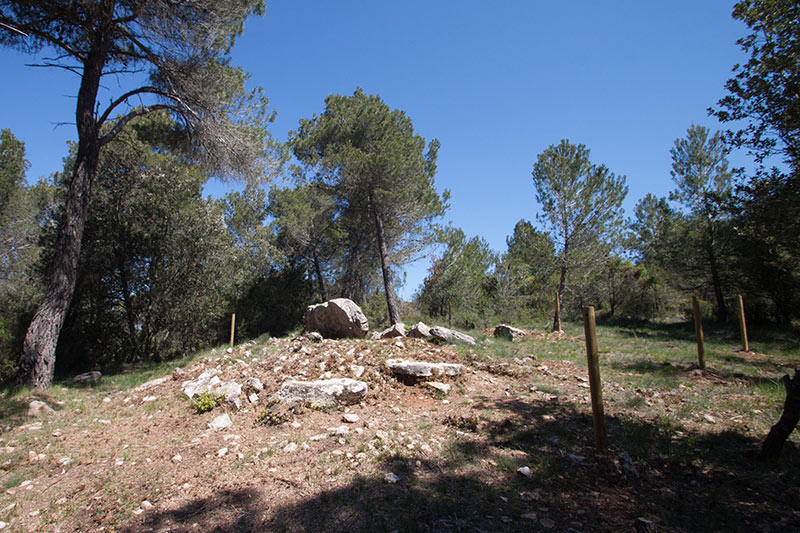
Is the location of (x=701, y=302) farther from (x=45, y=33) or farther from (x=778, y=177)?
(x=45, y=33)

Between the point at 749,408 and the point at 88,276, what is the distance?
13.3m

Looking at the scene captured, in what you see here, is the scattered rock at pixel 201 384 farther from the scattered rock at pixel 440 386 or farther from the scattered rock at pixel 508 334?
the scattered rock at pixel 508 334

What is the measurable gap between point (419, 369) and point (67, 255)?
270 inches

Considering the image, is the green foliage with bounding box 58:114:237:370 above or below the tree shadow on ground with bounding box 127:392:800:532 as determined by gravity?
above

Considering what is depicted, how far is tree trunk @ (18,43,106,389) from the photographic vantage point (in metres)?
6.44

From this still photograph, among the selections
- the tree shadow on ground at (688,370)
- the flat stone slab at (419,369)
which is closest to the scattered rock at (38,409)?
the flat stone slab at (419,369)

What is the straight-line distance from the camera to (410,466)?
3.34 m

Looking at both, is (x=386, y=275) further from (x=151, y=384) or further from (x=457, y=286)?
(x=151, y=384)

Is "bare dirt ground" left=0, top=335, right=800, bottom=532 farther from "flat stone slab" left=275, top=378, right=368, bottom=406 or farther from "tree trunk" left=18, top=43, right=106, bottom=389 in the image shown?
"tree trunk" left=18, top=43, right=106, bottom=389

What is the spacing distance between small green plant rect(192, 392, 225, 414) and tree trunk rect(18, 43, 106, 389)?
3651 mm

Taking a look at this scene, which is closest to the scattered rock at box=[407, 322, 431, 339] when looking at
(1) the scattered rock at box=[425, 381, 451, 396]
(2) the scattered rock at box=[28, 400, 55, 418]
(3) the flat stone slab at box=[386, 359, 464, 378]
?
(3) the flat stone slab at box=[386, 359, 464, 378]

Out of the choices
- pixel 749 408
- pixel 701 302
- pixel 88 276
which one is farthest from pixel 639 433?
pixel 701 302

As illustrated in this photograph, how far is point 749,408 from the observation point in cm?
478

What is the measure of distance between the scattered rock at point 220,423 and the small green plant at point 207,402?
18.6 inches
